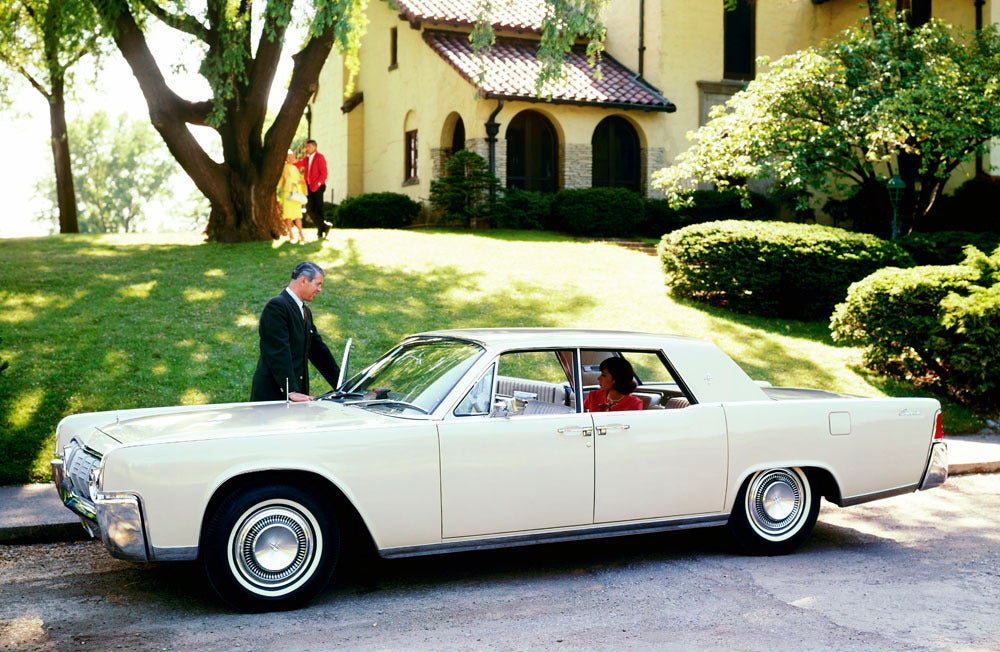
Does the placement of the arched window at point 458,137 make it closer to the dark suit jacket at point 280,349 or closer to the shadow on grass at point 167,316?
the shadow on grass at point 167,316

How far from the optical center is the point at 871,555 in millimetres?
6512

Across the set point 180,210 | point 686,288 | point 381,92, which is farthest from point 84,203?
point 686,288

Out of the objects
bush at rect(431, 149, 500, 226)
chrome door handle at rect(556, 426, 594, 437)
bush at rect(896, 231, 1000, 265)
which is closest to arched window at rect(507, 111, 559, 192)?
bush at rect(431, 149, 500, 226)

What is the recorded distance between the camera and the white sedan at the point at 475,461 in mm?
4984

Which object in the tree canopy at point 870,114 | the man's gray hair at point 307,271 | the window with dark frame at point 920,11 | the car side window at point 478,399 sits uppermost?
the window with dark frame at point 920,11

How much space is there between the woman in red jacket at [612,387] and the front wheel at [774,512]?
977 millimetres

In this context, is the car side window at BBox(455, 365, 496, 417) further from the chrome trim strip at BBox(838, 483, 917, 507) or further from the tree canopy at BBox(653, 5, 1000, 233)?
the tree canopy at BBox(653, 5, 1000, 233)

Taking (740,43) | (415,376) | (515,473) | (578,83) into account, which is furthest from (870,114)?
(515,473)

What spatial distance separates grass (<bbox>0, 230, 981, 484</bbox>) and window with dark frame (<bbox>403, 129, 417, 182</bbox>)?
9.01 meters

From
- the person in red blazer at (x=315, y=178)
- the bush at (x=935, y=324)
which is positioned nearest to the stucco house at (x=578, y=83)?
the person in red blazer at (x=315, y=178)

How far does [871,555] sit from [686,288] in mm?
9804

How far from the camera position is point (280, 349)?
6836 millimetres

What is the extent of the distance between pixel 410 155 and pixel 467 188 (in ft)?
19.2

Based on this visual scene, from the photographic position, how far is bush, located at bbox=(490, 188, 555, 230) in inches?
934
